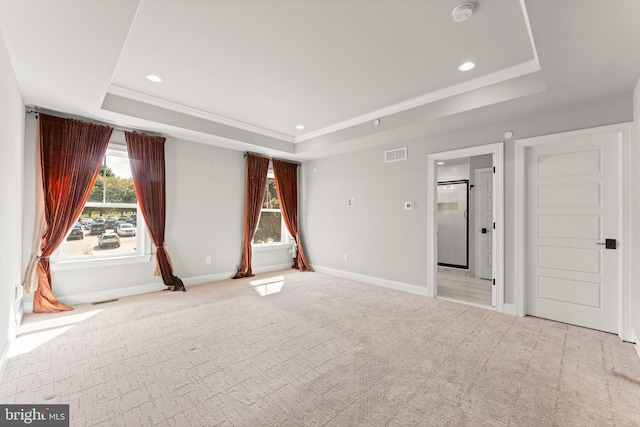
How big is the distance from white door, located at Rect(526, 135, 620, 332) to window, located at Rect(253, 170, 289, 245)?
4595 millimetres

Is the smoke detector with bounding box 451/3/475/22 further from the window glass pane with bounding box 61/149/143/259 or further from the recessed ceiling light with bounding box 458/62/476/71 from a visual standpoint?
the window glass pane with bounding box 61/149/143/259

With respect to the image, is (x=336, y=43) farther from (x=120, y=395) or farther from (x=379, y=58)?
(x=120, y=395)

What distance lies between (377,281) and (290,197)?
2721 millimetres

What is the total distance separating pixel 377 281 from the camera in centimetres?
494

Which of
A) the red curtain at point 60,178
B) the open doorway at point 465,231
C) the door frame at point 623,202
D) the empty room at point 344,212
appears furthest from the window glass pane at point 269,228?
the door frame at point 623,202

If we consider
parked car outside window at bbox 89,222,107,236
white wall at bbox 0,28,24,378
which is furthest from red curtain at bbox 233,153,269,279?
white wall at bbox 0,28,24,378

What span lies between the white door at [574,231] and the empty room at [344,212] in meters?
0.02

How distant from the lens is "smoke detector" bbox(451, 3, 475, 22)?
2.00 metres

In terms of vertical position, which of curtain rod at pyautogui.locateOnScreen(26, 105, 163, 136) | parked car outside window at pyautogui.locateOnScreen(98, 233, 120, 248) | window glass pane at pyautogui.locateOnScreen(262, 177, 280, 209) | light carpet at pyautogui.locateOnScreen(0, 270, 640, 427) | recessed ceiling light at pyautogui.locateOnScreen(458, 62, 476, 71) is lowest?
light carpet at pyautogui.locateOnScreen(0, 270, 640, 427)

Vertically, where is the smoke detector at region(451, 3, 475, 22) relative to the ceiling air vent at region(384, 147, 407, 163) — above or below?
above

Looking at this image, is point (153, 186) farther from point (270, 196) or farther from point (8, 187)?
point (270, 196)

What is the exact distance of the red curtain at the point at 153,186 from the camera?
4.16 meters

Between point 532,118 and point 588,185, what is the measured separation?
1.00 meters

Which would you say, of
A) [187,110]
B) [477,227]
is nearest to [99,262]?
[187,110]
